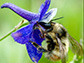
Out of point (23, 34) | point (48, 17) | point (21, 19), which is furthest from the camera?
point (21, 19)

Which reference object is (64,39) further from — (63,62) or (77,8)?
(77,8)

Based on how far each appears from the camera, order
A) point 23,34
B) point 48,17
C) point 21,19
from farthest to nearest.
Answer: point 21,19 → point 48,17 → point 23,34

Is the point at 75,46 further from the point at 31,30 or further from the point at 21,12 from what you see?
the point at 21,12

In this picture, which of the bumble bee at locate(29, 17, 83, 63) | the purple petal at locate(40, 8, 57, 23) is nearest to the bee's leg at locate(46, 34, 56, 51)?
the bumble bee at locate(29, 17, 83, 63)

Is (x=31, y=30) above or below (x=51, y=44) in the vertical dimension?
above

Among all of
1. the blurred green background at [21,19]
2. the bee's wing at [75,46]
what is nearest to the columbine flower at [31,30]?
the bee's wing at [75,46]

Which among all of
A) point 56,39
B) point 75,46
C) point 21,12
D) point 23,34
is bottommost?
point 75,46

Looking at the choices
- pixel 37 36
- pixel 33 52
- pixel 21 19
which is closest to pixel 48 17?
pixel 37 36

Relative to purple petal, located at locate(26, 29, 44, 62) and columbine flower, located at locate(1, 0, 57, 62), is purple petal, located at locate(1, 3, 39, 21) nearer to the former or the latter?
columbine flower, located at locate(1, 0, 57, 62)
